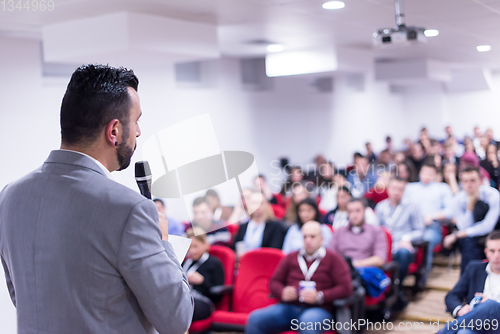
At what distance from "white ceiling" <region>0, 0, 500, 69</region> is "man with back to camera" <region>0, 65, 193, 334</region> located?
195cm

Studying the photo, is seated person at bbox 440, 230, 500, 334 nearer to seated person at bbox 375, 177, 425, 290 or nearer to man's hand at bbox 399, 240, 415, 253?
man's hand at bbox 399, 240, 415, 253

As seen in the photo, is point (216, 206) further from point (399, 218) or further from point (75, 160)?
point (399, 218)

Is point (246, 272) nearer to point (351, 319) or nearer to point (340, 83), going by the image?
point (351, 319)

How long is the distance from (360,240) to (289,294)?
116 cm

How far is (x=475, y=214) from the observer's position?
12.2 feet

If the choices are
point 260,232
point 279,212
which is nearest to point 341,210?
point 260,232

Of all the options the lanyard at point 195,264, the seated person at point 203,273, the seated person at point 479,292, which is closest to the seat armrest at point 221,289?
the seated person at point 203,273

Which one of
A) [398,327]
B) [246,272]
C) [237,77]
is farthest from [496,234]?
[237,77]

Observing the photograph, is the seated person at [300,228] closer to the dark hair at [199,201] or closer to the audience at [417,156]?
the audience at [417,156]

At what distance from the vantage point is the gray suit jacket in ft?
3.45

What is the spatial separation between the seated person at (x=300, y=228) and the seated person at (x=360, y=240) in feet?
0.43

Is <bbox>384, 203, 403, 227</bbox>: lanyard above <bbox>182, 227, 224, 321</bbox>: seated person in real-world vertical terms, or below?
above

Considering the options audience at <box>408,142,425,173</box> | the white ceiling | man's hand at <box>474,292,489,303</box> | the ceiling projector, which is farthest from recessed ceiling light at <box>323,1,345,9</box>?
audience at <box>408,142,425,173</box>

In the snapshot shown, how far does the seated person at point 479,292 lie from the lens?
2756 mm
